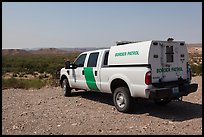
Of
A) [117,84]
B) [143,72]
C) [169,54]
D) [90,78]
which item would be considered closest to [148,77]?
[143,72]

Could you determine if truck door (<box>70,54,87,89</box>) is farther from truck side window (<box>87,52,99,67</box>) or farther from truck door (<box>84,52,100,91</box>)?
truck side window (<box>87,52,99,67</box>)

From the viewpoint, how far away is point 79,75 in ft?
35.0

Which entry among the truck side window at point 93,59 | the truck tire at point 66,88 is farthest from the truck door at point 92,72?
the truck tire at point 66,88

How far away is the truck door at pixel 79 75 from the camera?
413 inches

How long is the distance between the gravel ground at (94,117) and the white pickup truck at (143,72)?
53cm

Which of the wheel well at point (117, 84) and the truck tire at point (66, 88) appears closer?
the wheel well at point (117, 84)

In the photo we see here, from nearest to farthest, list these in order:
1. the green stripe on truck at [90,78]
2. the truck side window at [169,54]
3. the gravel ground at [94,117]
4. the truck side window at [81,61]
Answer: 1. the gravel ground at [94,117]
2. the truck side window at [169,54]
3. the green stripe on truck at [90,78]
4. the truck side window at [81,61]

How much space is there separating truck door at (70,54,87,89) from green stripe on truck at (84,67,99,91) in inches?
11.3

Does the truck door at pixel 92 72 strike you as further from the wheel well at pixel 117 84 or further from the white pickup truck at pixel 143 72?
the wheel well at pixel 117 84

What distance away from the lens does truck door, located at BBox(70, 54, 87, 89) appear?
1050 centimetres

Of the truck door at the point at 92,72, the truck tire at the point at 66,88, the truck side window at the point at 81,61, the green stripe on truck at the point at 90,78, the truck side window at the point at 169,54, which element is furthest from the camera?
the truck tire at the point at 66,88

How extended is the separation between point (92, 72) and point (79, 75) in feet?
3.34

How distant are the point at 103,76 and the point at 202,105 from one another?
3315 millimetres

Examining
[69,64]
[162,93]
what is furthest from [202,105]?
[69,64]
